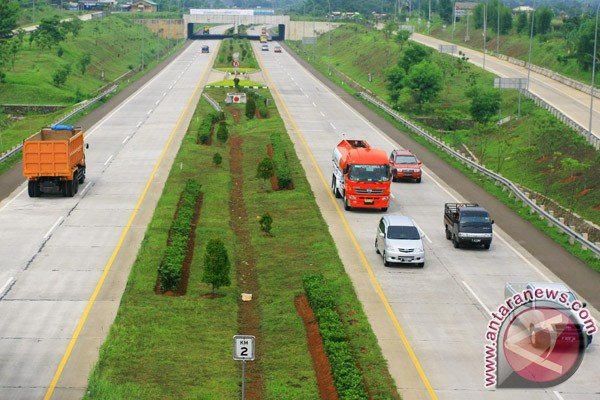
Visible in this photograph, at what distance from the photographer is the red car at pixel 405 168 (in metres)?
63.1

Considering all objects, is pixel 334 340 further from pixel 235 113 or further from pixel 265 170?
pixel 235 113

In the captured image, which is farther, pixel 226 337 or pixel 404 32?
pixel 404 32

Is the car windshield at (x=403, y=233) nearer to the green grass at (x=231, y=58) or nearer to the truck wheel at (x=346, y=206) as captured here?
the truck wheel at (x=346, y=206)

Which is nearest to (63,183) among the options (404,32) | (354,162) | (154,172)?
(154,172)

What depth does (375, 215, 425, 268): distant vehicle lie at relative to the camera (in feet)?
138

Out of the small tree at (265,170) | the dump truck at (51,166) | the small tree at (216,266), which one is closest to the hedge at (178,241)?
the small tree at (216,266)

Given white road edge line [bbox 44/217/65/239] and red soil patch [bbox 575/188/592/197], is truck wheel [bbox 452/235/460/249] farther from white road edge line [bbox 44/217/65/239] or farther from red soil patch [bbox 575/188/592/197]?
red soil patch [bbox 575/188/592/197]

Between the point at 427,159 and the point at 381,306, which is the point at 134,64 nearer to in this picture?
the point at 427,159

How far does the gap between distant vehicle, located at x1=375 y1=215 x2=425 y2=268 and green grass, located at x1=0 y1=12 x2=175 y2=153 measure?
139 ft

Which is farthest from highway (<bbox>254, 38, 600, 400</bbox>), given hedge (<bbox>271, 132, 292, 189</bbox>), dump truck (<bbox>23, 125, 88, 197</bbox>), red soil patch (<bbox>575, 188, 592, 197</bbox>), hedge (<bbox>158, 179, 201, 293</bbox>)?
dump truck (<bbox>23, 125, 88, 197</bbox>)

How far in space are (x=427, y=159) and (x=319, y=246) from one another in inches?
1146

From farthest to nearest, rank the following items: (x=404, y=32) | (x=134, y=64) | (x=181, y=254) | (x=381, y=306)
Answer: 1. (x=134, y=64)
2. (x=404, y=32)
3. (x=181, y=254)
4. (x=381, y=306)

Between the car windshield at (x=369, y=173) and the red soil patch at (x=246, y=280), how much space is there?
5669 millimetres

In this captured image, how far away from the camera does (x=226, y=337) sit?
3366cm
